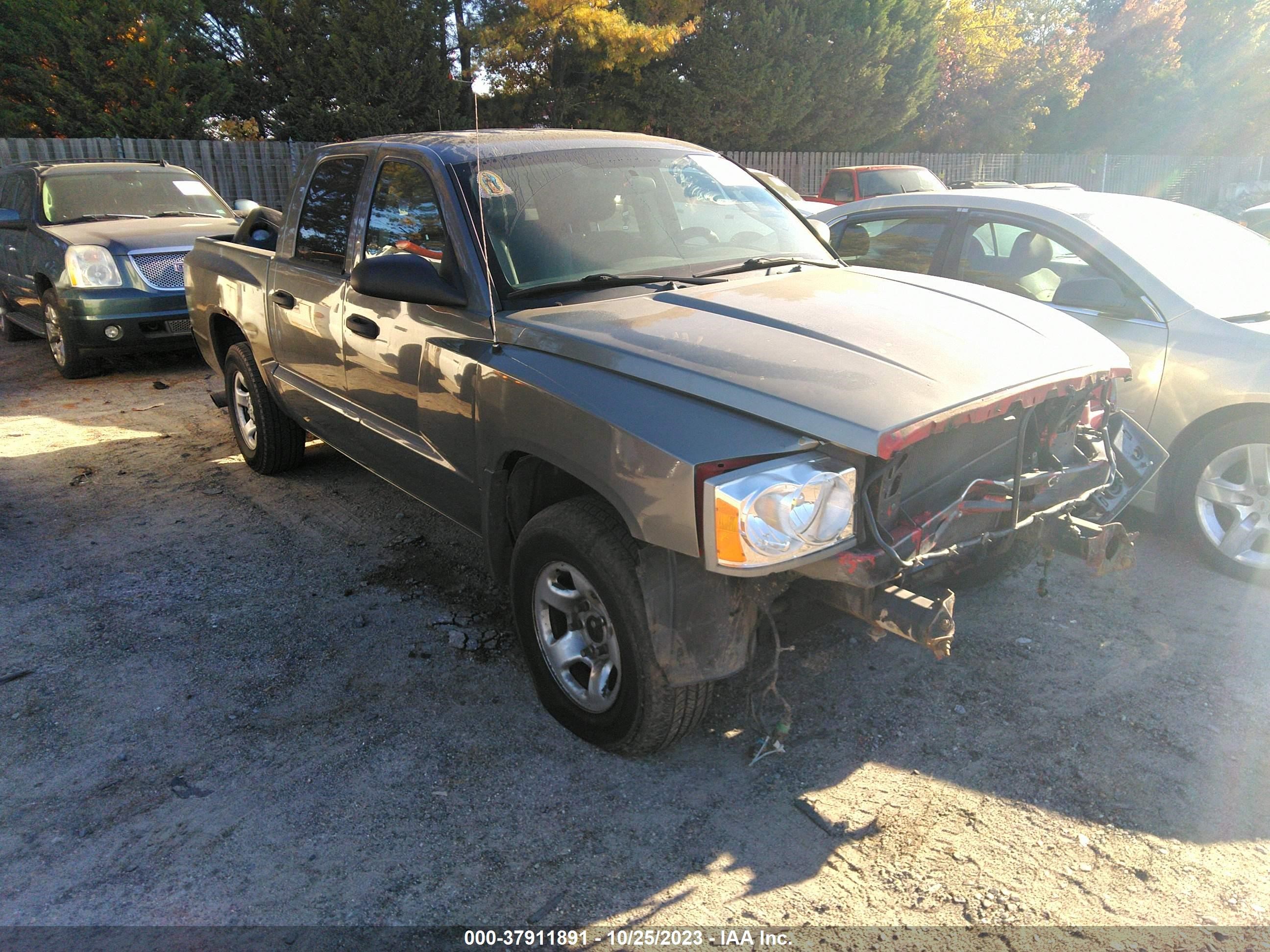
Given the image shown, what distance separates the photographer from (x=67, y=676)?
12.4 feet

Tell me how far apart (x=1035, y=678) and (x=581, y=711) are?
176 cm

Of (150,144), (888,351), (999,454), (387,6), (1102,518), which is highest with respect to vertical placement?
(387,6)

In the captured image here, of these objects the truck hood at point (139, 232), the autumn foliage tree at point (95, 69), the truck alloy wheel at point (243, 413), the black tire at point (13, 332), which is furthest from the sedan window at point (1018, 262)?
the autumn foliage tree at point (95, 69)

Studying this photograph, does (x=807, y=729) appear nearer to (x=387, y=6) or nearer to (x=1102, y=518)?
(x=1102, y=518)

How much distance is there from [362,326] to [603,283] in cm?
121

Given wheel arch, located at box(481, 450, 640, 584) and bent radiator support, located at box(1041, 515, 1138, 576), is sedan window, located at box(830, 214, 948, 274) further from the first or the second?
wheel arch, located at box(481, 450, 640, 584)

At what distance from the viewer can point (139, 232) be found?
885 cm

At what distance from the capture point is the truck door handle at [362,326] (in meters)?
4.04

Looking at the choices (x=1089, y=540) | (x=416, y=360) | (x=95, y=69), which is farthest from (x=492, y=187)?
(x=95, y=69)

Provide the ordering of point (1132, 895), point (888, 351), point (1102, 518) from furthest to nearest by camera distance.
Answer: point (1102, 518) → point (888, 351) → point (1132, 895)

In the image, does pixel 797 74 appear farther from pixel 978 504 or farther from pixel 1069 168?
pixel 978 504

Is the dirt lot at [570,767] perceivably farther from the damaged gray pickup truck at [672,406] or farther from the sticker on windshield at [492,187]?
the sticker on windshield at [492,187]

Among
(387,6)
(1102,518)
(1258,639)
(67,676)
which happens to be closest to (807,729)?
(1102,518)

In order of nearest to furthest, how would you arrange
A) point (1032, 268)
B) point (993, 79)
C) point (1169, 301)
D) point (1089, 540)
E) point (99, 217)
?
point (1089, 540) → point (1169, 301) → point (1032, 268) → point (99, 217) → point (993, 79)
